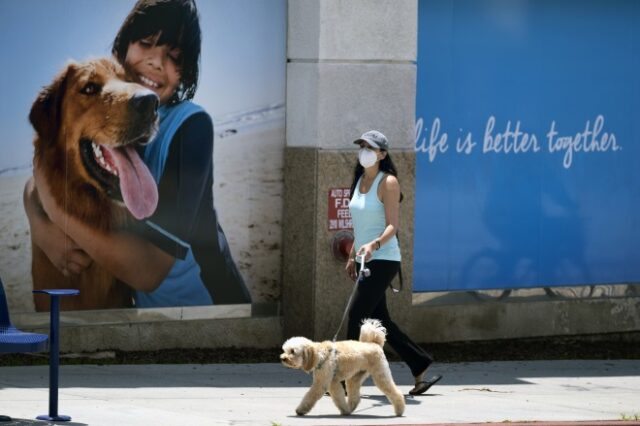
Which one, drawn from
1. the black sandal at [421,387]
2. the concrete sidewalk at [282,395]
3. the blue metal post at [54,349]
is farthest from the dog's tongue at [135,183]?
the blue metal post at [54,349]

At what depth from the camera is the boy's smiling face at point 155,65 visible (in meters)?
11.7

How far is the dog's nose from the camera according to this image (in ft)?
38.5

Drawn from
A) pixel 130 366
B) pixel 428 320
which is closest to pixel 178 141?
pixel 130 366

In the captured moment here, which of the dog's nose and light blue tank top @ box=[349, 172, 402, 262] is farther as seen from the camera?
the dog's nose

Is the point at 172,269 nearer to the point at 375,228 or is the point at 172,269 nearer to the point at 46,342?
the point at 375,228

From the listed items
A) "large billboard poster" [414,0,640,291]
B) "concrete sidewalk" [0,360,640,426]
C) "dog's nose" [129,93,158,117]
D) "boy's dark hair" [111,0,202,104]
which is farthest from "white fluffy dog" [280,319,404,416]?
"large billboard poster" [414,0,640,291]

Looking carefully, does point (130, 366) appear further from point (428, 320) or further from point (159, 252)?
point (428, 320)

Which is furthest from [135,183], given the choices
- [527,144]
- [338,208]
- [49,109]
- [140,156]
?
[527,144]

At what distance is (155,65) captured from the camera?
11.8 meters

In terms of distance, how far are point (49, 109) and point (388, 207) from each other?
313cm

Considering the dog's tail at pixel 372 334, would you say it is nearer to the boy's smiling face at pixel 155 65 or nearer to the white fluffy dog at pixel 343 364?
the white fluffy dog at pixel 343 364

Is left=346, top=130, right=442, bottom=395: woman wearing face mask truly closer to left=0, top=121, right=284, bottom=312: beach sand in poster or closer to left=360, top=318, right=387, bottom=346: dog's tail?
left=360, top=318, right=387, bottom=346: dog's tail

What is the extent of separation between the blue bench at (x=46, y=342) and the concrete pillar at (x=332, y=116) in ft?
11.8

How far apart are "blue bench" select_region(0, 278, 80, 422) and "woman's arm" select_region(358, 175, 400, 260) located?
2.23 metres
